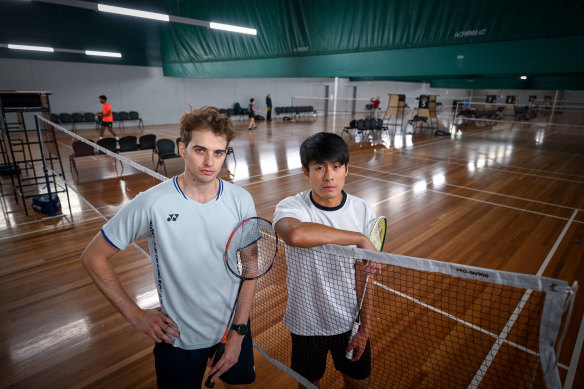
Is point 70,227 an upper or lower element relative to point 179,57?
lower

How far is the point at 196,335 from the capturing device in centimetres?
157

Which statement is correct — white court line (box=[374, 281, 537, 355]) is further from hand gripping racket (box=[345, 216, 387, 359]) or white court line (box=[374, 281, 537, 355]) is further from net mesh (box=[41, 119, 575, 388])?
hand gripping racket (box=[345, 216, 387, 359])

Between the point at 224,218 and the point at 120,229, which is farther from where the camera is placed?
the point at 224,218

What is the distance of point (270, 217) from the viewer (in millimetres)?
5527

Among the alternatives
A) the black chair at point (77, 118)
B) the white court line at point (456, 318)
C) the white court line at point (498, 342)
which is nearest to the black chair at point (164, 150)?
the white court line at point (456, 318)

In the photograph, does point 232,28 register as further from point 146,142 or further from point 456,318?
point 456,318

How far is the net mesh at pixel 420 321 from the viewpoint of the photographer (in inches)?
48.4

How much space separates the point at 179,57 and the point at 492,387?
16.9 metres

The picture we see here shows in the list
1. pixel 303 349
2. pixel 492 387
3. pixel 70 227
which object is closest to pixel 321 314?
pixel 303 349

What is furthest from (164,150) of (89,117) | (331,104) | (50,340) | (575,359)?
(331,104)

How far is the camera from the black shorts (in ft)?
5.63

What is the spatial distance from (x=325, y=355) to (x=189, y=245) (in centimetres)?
101

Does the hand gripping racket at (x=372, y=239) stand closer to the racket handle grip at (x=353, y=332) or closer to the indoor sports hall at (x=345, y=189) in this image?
the racket handle grip at (x=353, y=332)

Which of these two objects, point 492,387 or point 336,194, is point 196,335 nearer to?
point 336,194
